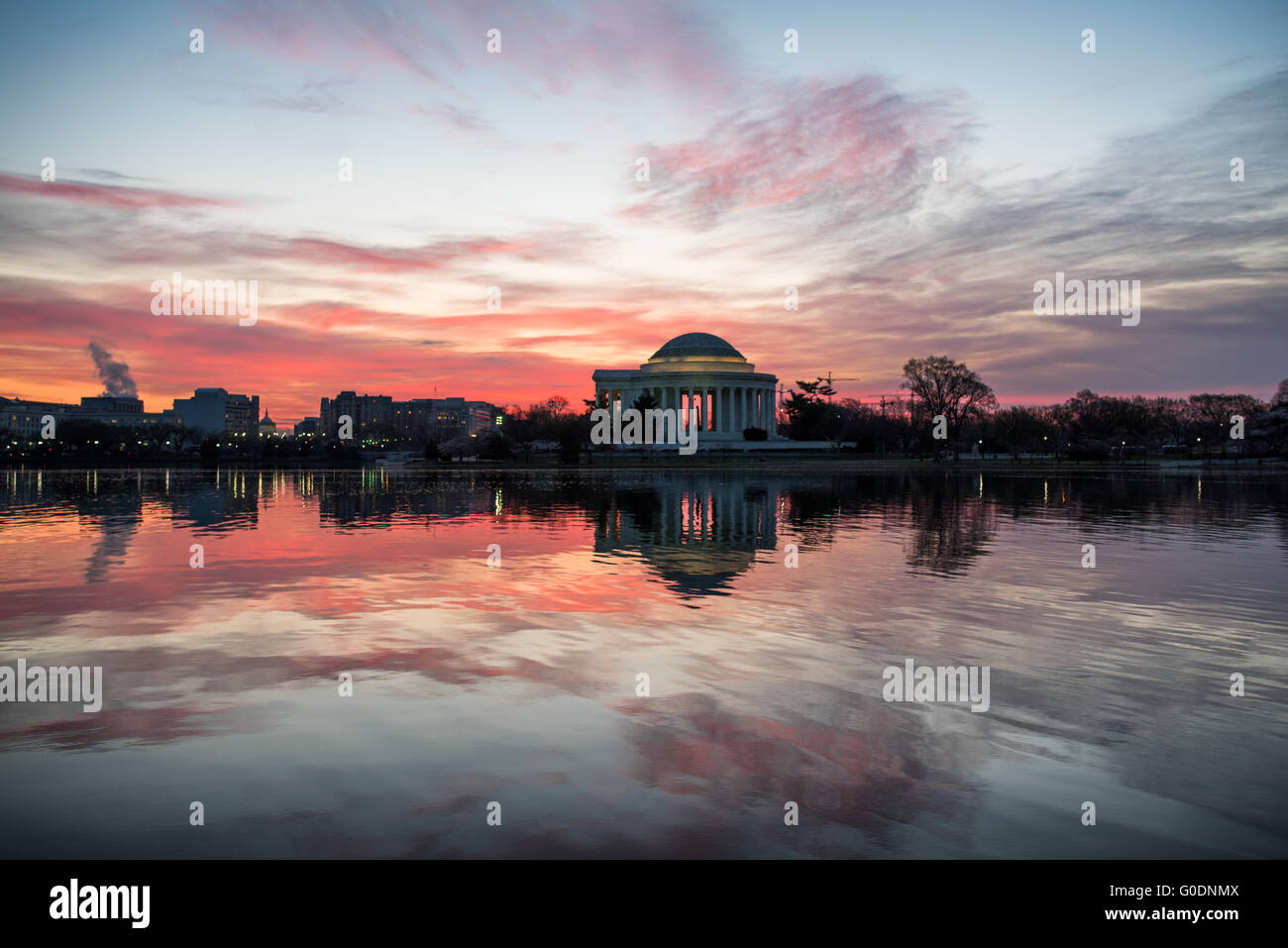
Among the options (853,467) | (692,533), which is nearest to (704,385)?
(853,467)

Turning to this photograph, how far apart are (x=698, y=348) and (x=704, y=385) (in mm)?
9754

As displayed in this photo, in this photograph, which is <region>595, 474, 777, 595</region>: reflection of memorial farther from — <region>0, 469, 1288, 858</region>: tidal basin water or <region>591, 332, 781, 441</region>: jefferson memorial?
<region>591, 332, 781, 441</region>: jefferson memorial

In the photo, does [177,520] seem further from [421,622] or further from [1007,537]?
[1007,537]

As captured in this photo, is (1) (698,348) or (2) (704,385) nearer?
(2) (704,385)

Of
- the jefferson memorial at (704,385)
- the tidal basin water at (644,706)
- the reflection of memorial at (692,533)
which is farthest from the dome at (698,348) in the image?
the tidal basin water at (644,706)

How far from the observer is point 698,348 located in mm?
154500

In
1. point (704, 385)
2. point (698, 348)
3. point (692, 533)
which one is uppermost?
point (698, 348)

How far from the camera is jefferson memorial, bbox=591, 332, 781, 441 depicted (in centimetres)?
14850

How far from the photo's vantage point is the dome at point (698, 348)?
506 feet

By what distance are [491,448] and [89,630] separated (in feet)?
377

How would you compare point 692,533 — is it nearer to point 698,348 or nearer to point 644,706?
point 644,706

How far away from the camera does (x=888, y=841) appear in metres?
6.52

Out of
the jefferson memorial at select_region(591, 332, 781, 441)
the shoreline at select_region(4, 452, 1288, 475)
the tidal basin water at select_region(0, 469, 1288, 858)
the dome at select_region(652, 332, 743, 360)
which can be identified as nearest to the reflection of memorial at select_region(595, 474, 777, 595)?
the tidal basin water at select_region(0, 469, 1288, 858)
